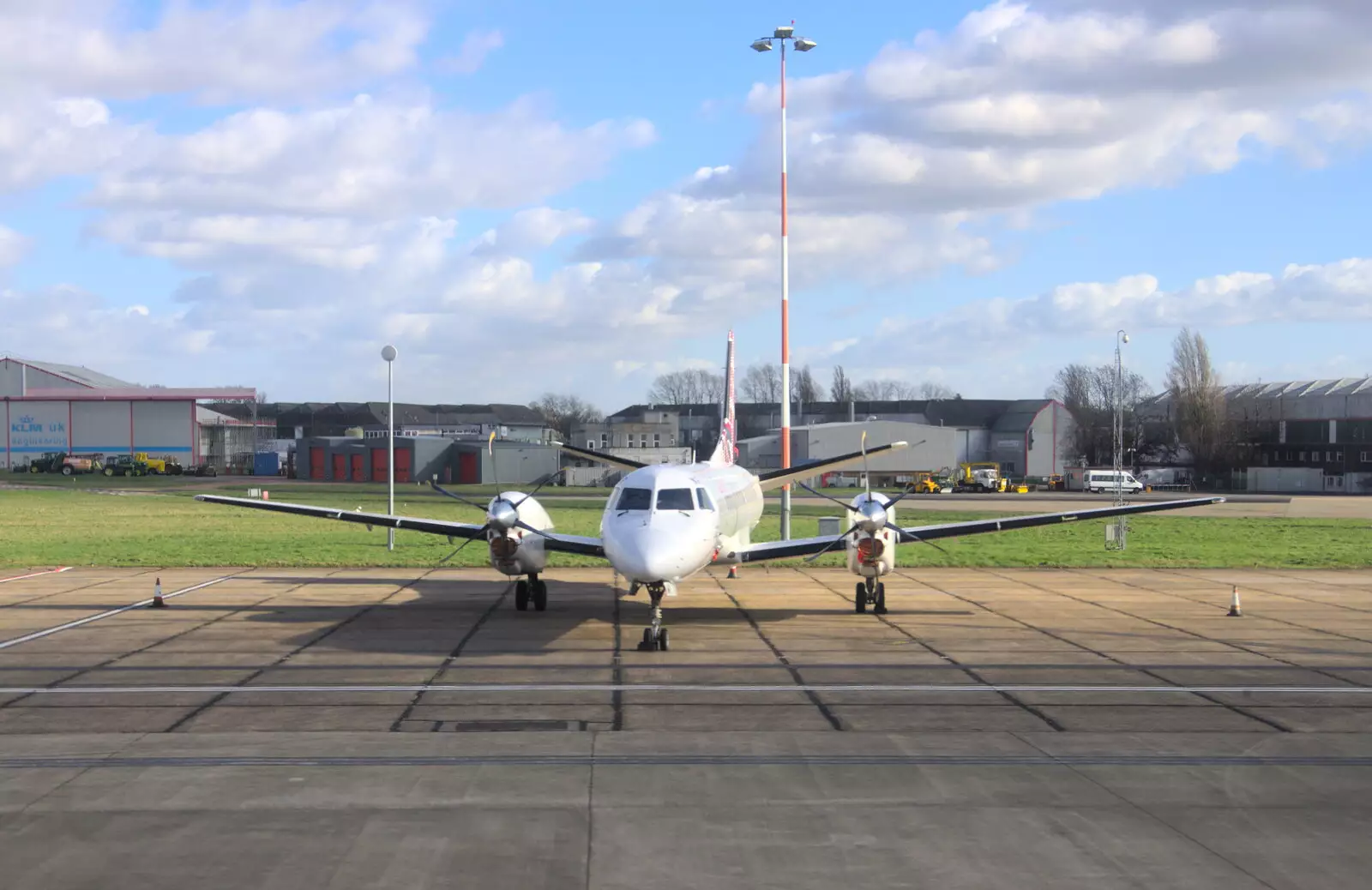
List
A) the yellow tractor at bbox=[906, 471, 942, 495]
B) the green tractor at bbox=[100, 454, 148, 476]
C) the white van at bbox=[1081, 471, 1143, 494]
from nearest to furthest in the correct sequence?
the white van at bbox=[1081, 471, 1143, 494] → the yellow tractor at bbox=[906, 471, 942, 495] → the green tractor at bbox=[100, 454, 148, 476]

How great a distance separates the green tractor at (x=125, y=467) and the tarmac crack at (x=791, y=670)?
289 feet

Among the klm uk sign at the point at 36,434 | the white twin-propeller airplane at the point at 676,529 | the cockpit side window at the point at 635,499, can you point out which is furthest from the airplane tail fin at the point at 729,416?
the klm uk sign at the point at 36,434

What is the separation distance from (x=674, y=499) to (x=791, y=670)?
155 inches

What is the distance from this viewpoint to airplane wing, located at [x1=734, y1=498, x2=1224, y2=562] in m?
23.3

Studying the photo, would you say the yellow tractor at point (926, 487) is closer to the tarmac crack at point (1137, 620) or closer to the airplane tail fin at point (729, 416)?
the airplane tail fin at point (729, 416)

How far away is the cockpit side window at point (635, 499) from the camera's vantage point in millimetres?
19859

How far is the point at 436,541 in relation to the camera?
4181 cm

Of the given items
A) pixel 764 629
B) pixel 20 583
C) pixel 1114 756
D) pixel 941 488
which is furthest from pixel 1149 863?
pixel 941 488

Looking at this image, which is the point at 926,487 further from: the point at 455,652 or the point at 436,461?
the point at 455,652

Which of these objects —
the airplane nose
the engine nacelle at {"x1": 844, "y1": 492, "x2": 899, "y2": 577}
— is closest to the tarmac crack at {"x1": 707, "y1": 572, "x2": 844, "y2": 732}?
the airplane nose

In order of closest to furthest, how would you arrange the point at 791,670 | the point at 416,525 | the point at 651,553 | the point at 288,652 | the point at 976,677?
the point at 976,677
the point at 791,670
the point at 651,553
the point at 288,652
the point at 416,525

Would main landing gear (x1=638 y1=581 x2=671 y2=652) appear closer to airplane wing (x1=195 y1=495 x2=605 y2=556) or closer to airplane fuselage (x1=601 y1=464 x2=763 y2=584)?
airplane fuselage (x1=601 y1=464 x2=763 y2=584)

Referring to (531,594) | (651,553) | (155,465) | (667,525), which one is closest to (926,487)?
(155,465)

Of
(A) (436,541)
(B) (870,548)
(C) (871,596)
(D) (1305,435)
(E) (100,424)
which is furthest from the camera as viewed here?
(E) (100,424)
